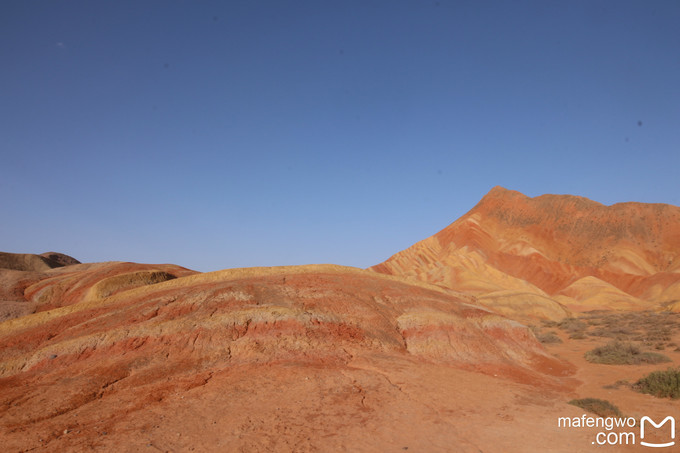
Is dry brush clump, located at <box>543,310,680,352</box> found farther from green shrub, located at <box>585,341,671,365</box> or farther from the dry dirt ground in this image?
the dry dirt ground

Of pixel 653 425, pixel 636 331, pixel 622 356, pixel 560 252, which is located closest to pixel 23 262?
pixel 622 356

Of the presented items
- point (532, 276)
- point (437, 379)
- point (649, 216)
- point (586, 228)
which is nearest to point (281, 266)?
point (437, 379)

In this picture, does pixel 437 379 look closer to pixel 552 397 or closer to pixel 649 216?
pixel 552 397

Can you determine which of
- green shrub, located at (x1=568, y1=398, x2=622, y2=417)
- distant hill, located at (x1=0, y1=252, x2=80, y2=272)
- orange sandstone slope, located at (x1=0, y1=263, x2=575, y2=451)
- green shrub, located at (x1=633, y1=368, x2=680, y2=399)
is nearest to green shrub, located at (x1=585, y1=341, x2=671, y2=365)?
orange sandstone slope, located at (x1=0, y1=263, x2=575, y2=451)

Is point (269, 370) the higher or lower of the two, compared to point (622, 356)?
lower

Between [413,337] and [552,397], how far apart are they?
5990 mm

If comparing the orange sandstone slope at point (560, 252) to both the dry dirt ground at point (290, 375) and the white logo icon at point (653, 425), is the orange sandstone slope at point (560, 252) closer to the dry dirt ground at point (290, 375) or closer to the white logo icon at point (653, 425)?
the dry dirt ground at point (290, 375)

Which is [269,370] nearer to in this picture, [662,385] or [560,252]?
[662,385]

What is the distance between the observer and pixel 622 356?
19844 mm

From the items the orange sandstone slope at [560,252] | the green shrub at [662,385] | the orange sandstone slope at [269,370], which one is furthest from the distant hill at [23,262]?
the green shrub at [662,385]

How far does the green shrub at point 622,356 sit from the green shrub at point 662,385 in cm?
505

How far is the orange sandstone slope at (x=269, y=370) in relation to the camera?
9.15m

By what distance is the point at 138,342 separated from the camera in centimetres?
1433

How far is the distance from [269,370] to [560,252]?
89574 mm
